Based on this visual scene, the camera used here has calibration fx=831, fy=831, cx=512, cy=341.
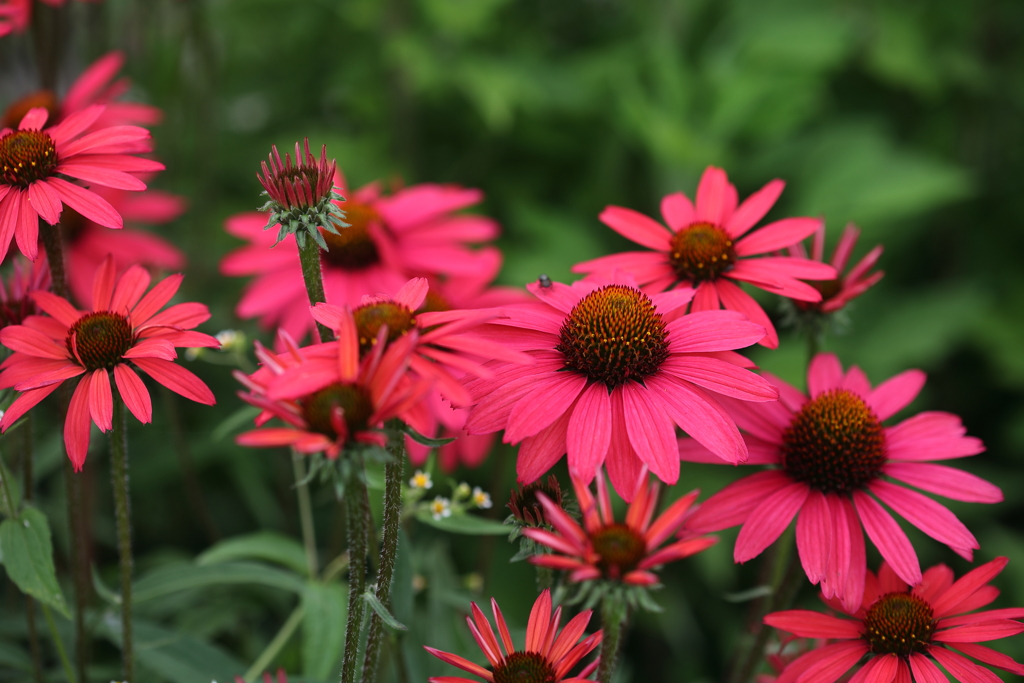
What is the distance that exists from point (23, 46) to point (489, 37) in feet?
2.88

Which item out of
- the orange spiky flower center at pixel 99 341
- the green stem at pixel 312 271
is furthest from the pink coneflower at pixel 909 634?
the orange spiky flower center at pixel 99 341

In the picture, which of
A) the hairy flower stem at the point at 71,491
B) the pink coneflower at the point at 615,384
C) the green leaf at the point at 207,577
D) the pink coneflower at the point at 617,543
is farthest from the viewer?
the green leaf at the point at 207,577

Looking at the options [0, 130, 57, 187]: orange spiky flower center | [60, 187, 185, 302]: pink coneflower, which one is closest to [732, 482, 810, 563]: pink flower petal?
[0, 130, 57, 187]: orange spiky flower center

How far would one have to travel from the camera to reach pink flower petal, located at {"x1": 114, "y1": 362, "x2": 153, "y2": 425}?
56 centimetres

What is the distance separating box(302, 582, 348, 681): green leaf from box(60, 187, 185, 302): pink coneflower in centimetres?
48

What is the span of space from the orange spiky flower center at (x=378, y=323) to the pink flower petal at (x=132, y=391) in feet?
0.55

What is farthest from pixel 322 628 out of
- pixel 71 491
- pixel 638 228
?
pixel 638 228

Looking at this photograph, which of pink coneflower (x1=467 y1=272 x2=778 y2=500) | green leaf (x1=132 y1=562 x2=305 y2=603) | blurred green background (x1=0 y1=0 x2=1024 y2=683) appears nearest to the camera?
pink coneflower (x1=467 y1=272 x2=778 y2=500)

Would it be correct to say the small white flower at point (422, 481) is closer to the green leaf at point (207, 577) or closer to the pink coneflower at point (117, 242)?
the green leaf at point (207, 577)

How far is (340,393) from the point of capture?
432 millimetres

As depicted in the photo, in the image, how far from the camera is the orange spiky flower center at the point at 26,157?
60 cm

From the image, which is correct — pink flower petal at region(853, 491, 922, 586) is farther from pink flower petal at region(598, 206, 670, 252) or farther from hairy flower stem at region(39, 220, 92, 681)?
hairy flower stem at region(39, 220, 92, 681)

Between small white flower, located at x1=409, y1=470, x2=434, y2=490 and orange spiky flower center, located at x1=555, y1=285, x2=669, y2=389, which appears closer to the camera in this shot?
orange spiky flower center, located at x1=555, y1=285, x2=669, y2=389

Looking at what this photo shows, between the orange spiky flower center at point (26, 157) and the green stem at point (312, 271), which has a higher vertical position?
the orange spiky flower center at point (26, 157)
